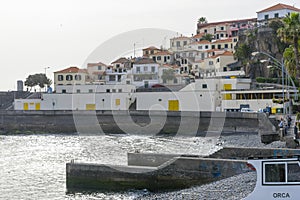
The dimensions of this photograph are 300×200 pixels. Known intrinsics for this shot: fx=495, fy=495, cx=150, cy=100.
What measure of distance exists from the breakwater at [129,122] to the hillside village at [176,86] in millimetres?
5940

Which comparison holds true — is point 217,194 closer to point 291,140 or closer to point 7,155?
point 291,140

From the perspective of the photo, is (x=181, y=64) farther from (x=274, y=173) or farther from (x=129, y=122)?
(x=274, y=173)

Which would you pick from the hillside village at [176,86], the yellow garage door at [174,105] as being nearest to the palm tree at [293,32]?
the hillside village at [176,86]

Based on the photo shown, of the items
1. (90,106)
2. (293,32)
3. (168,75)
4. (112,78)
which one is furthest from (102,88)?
(293,32)

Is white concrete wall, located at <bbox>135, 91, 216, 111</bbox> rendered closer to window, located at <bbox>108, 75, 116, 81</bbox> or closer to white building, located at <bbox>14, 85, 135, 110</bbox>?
→ white building, located at <bbox>14, 85, 135, 110</bbox>

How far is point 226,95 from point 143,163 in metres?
39.9

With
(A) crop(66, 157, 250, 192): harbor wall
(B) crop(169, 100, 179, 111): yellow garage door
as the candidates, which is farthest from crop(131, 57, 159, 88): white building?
(A) crop(66, 157, 250, 192): harbor wall

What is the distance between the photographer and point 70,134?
63562mm

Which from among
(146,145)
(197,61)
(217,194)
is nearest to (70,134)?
(146,145)

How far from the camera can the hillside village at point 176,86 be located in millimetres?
65000

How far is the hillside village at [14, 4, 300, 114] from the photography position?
65.0 meters

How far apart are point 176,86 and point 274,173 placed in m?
61.4

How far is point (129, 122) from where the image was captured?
63906mm

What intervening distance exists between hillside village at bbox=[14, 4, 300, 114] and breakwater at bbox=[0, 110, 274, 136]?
5940 millimetres
